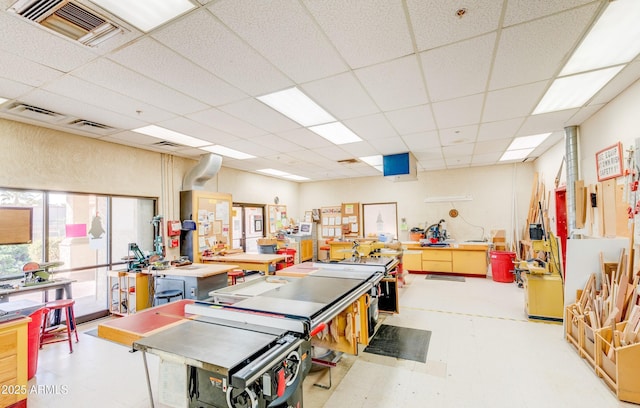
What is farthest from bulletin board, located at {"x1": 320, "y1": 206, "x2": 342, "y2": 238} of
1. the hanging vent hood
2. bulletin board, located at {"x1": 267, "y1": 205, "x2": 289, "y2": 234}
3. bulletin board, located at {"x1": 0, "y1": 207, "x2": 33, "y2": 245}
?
the hanging vent hood

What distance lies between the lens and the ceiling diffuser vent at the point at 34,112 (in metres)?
3.35

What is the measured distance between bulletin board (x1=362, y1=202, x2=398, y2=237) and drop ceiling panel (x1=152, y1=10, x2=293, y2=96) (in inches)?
268

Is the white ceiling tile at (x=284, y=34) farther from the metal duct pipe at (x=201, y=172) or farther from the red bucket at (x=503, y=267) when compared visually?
the red bucket at (x=503, y=267)

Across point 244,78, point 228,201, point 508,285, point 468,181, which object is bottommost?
point 508,285

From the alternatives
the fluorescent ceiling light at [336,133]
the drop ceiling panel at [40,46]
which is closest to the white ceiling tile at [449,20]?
the fluorescent ceiling light at [336,133]

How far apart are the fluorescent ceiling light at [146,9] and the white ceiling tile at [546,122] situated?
4.57m

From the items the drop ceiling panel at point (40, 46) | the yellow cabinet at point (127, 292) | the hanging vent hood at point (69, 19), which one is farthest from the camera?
the yellow cabinet at point (127, 292)

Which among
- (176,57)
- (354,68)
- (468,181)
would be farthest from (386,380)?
(468,181)

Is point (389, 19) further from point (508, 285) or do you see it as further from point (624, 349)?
point (508, 285)

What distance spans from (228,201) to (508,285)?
6.59m

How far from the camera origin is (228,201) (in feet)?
22.1

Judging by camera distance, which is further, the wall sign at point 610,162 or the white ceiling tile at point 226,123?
the white ceiling tile at point 226,123

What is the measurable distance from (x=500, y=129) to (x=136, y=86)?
5183mm

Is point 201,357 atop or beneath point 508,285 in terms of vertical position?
atop
